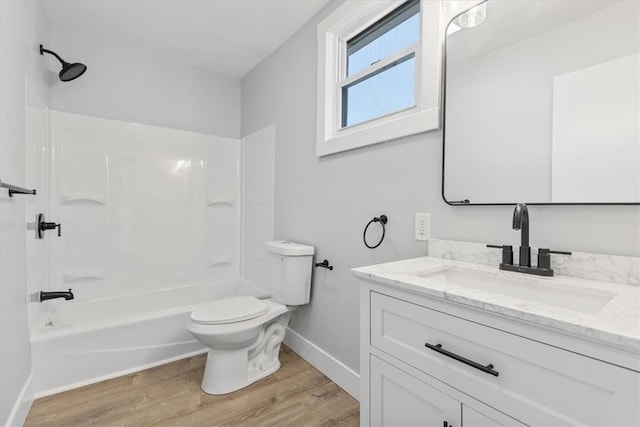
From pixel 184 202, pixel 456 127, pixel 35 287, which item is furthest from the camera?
pixel 184 202

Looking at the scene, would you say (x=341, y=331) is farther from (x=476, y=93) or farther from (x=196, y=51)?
(x=196, y=51)

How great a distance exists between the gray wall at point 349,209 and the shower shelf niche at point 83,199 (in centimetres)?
140

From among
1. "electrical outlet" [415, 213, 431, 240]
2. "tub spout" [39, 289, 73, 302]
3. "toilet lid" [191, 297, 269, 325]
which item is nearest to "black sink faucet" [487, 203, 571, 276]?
"electrical outlet" [415, 213, 431, 240]

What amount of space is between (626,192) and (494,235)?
0.40 meters

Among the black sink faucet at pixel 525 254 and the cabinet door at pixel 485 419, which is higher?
the black sink faucet at pixel 525 254

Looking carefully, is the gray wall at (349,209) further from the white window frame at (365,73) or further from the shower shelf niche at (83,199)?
the shower shelf niche at (83,199)

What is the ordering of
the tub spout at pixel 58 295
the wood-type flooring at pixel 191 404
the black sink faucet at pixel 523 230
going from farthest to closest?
the tub spout at pixel 58 295
the wood-type flooring at pixel 191 404
the black sink faucet at pixel 523 230

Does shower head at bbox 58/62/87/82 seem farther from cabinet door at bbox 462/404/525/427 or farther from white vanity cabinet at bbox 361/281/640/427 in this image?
cabinet door at bbox 462/404/525/427

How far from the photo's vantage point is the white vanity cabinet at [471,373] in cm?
60

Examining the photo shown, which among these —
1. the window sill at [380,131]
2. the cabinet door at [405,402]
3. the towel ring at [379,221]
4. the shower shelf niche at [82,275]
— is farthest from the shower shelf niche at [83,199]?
the cabinet door at [405,402]

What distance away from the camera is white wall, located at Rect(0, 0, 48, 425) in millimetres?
1279

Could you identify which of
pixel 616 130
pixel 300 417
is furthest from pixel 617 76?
pixel 300 417

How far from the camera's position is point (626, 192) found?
911 millimetres

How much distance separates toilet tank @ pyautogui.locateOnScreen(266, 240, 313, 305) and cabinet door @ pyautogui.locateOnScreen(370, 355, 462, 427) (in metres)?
1.05
